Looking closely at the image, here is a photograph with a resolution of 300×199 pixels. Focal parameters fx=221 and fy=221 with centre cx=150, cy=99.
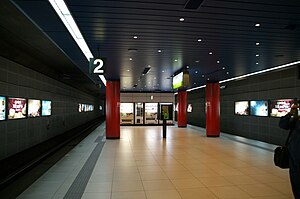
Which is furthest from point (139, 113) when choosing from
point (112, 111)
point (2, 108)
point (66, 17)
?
point (66, 17)

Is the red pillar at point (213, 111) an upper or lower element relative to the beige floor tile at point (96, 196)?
upper

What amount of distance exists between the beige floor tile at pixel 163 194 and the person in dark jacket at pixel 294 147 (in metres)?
2.07

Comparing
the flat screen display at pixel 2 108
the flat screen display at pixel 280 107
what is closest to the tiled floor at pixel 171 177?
the flat screen display at pixel 2 108

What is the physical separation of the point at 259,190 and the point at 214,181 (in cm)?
102

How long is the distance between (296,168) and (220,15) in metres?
3.27

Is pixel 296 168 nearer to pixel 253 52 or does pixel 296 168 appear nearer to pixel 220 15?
pixel 220 15

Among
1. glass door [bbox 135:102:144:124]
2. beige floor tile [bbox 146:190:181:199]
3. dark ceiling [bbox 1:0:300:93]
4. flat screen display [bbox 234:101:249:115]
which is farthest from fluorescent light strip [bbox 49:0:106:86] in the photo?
glass door [bbox 135:102:144:124]

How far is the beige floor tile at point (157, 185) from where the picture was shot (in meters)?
4.97

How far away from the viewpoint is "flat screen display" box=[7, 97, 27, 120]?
7.82 m

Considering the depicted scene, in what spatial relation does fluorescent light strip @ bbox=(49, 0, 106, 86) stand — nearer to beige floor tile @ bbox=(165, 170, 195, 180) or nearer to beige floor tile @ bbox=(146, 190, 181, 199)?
beige floor tile @ bbox=(146, 190, 181, 199)

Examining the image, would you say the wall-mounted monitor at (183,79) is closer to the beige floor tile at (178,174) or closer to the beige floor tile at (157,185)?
the beige floor tile at (178,174)

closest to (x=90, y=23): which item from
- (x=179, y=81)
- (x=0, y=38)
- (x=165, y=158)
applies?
(x=0, y=38)

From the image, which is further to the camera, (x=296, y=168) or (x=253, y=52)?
(x=253, y=52)

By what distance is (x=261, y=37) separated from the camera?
Result: 6.20m
